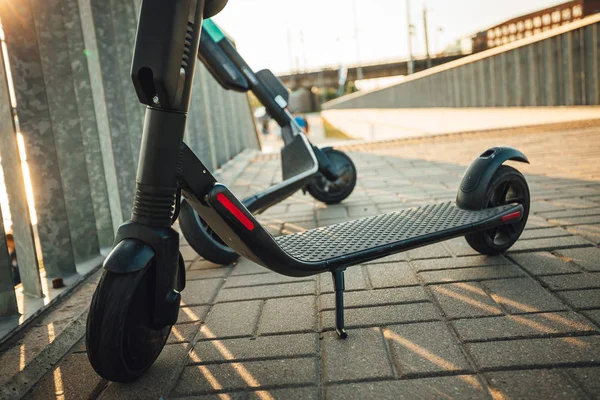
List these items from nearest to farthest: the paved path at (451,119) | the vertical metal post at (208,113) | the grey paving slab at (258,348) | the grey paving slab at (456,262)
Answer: the grey paving slab at (258,348) < the grey paving slab at (456,262) < the vertical metal post at (208,113) < the paved path at (451,119)

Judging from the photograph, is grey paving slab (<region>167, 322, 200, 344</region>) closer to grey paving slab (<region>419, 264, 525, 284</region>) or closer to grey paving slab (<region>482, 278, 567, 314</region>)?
grey paving slab (<region>419, 264, 525, 284</region>)

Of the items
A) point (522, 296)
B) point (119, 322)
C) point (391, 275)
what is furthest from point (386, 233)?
point (119, 322)

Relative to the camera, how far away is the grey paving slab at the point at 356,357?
1.43m

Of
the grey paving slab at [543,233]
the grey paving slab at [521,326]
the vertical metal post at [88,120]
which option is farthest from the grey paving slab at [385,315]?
the vertical metal post at [88,120]

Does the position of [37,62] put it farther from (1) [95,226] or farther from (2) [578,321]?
(2) [578,321]

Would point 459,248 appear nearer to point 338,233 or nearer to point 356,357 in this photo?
point 338,233

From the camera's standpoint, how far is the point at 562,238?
246 cm

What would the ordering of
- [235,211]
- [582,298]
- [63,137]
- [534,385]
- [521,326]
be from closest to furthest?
[534,385] < [235,211] < [521,326] < [582,298] < [63,137]

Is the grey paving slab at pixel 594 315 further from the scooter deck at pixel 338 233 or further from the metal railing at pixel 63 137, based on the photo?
the metal railing at pixel 63 137

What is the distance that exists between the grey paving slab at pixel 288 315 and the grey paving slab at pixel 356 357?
136 mm

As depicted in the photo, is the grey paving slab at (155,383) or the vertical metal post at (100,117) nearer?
the grey paving slab at (155,383)

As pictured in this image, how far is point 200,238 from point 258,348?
3.01 feet

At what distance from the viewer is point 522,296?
1.86 metres

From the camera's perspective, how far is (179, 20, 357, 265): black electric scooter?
2.48 meters
